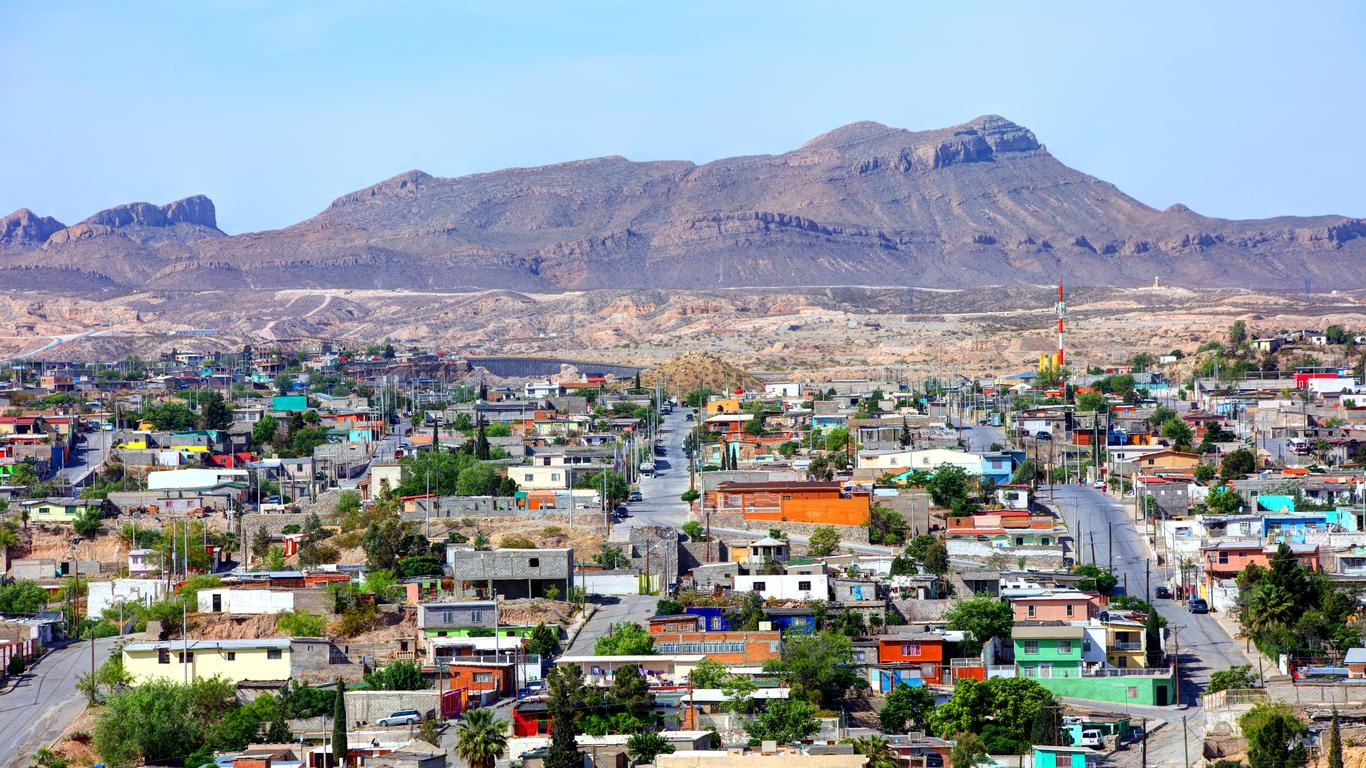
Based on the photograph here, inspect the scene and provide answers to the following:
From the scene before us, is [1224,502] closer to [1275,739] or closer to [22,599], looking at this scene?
[1275,739]

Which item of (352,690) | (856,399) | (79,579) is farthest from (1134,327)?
(352,690)

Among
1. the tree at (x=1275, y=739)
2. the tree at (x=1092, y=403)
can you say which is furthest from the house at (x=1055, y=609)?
the tree at (x=1092, y=403)

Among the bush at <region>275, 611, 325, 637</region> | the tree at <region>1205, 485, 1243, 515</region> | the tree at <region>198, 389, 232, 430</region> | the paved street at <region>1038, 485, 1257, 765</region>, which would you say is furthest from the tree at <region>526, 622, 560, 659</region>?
the tree at <region>198, 389, 232, 430</region>

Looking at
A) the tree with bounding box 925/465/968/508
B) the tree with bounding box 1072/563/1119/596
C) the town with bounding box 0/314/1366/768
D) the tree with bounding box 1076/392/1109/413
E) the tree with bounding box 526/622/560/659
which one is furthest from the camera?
the tree with bounding box 1076/392/1109/413

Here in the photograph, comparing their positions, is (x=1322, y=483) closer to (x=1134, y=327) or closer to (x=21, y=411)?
(x=21, y=411)

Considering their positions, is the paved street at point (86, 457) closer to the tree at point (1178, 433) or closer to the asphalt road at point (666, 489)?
the asphalt road at point (666, 489)

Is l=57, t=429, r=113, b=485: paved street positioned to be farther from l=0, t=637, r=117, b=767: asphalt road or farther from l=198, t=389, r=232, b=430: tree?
l=0, t=637, r=117, b=767: asphalt road

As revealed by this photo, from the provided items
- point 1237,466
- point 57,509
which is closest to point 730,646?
point 57,509
